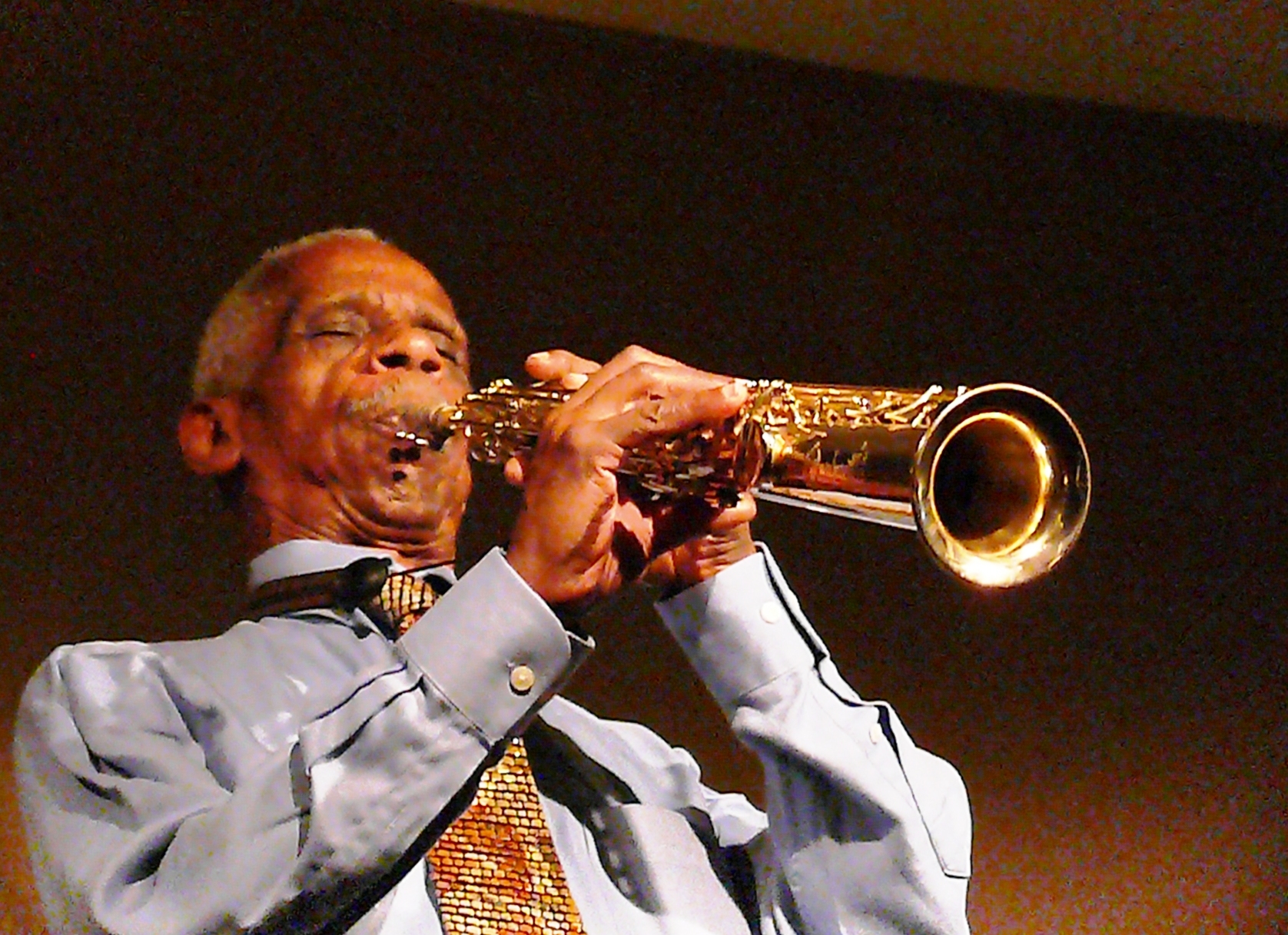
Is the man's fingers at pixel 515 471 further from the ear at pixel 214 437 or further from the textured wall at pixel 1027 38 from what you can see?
the textured wall at pixel 1027 38

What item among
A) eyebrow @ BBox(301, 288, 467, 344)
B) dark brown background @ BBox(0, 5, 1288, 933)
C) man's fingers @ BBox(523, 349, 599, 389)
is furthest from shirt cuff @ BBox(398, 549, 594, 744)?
dark brown background @ BBox(0, 5, 1288, 933)

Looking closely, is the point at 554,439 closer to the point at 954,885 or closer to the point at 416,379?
the point at 416,379

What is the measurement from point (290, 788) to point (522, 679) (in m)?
0.16

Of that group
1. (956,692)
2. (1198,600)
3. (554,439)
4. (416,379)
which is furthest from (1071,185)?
(554,439)

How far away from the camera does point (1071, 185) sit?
206 cm

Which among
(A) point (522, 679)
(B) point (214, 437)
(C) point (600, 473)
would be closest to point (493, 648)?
(A) point (522, 679)

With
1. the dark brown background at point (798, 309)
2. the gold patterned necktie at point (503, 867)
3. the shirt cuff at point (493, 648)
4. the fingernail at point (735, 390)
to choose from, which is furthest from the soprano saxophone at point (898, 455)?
the dark brown background at point (798, 309)

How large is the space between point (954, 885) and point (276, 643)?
583 mm

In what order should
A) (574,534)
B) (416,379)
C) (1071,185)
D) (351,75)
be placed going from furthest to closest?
(1071,185) → (351,75) → (416,379) → (574,534)

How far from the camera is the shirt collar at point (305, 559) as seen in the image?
1255 millimetres

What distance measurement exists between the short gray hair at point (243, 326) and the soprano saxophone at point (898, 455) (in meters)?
0.48

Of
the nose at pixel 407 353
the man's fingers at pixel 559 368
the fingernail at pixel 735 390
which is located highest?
the fingernail at pixel 735 390

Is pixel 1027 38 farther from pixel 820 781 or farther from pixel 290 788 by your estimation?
pixel 290 788

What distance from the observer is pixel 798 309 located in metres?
1.94
